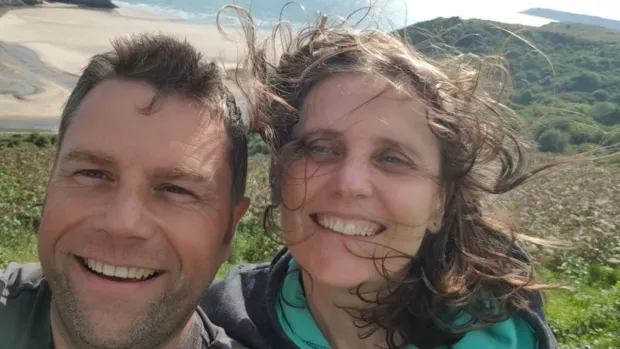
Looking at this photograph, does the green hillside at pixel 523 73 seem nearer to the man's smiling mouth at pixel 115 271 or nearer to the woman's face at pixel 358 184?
the woman's face at pixel 358 184

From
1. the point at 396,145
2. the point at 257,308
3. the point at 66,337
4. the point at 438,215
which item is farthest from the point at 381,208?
the point at 66,337

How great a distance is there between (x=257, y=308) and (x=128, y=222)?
38.7 inches

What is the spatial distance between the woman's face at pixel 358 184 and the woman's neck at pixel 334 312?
0.19 m

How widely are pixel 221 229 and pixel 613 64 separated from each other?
7593cm

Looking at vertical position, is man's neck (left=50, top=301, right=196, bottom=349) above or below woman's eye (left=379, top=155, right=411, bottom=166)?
below

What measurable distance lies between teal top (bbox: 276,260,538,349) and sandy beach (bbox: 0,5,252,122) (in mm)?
23316

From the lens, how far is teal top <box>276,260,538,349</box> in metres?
2.89

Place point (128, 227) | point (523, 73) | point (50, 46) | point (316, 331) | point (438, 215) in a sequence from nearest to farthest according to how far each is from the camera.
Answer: point (128, 227)
point (316, 331)
point (438, 215)
point (523, 73)
point (50, 46)

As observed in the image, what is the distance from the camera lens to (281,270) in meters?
3.18

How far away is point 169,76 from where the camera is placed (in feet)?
8.34

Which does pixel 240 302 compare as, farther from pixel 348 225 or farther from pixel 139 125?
pixel 139 125

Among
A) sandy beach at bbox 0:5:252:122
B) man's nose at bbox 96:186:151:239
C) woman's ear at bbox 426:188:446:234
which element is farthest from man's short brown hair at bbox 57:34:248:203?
sandy beach at bbox 0:5:252:122

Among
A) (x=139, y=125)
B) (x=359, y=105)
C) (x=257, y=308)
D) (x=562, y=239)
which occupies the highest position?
(x=359, y=105)

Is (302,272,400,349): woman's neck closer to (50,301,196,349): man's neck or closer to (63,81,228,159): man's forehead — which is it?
(50,301,196,349): man's neck
